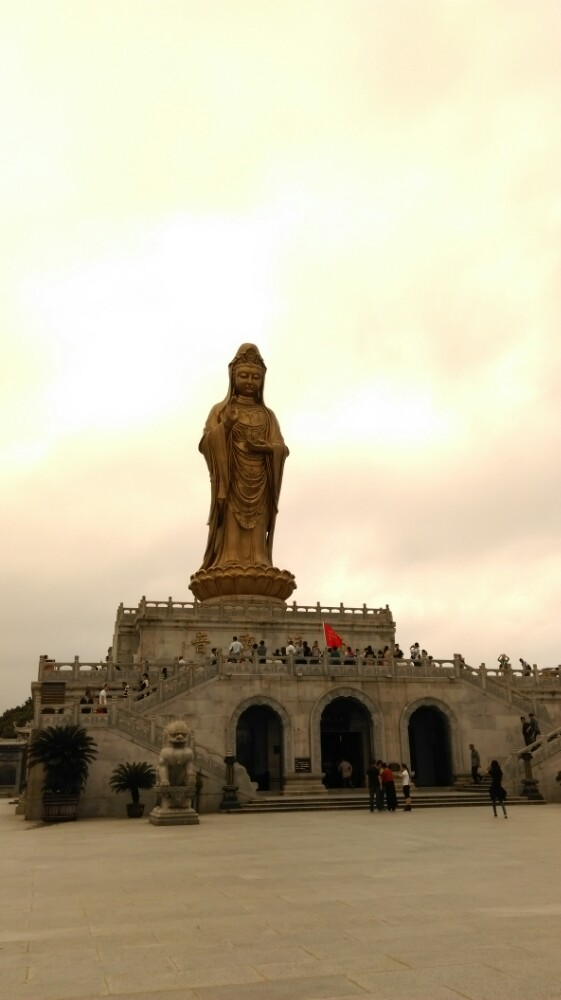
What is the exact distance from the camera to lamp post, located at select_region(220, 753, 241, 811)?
77.6 ft

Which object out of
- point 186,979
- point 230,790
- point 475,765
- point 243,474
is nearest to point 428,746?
point 475,765

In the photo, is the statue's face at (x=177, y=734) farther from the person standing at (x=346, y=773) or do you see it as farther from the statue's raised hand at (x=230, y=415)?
the statue's raised hand at (x=230, y=415)

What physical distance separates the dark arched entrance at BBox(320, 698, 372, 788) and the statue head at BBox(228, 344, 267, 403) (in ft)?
68.1

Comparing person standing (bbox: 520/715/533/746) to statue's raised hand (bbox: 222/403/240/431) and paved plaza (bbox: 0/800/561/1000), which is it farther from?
statue's raised hand (bbox: 222/403/240/431)

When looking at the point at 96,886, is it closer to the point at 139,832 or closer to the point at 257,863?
the point at 257,863

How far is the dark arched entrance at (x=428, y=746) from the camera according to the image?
30953 mm

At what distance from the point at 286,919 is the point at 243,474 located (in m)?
36.8

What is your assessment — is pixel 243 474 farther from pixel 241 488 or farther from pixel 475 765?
pixel 475 765

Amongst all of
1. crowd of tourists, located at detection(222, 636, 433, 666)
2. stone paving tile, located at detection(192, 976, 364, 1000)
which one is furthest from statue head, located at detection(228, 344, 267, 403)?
stone paving tile, located at detection(192, 976, 364, 1000)

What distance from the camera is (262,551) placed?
1704 inches

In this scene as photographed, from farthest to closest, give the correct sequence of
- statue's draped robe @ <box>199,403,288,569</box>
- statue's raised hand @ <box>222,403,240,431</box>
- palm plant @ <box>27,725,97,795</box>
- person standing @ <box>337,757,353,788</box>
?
statue's raised hand @ <box>222,403,240,431</box> < statue's draped robe @ <box>199,403,288,569</box> < person standing @ <box>337,757,353,788</box> < palm plant @ <box>27,725,97,795</box>

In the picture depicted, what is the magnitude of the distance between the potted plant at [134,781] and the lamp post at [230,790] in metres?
2.17

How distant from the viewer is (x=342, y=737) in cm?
3136

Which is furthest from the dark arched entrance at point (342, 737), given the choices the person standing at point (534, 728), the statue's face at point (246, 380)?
the statue's face at point (246, 380)
